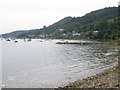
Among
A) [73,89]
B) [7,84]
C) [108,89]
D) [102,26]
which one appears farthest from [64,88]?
[102,26]

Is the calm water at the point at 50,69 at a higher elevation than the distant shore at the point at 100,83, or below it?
below

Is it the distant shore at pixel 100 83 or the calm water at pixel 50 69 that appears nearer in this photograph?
the distant shore at pixel 100 83

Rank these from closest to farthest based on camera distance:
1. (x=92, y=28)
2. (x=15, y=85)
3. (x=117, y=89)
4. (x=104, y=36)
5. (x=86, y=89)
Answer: (x=117, y=89) < (x=86, y=89) < (x=15, y=85) < (x=104, y=36) < (x=92, y=28)

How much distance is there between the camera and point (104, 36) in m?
130

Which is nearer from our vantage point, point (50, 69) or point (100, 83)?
point (100, 83)

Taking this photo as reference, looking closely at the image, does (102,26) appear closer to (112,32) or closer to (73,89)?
(112,32)

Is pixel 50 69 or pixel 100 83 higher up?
pixel 100 83

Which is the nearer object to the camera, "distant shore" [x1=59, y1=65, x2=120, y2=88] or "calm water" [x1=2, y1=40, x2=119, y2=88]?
"distant shore" [x1=59, y1=65, x2=120, y2=88]

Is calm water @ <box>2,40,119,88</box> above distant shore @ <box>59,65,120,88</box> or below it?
below

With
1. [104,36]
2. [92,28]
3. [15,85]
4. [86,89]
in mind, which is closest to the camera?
[86,89]

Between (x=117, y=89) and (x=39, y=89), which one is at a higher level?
(x=117, y=89)

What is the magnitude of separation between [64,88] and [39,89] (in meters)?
2.89

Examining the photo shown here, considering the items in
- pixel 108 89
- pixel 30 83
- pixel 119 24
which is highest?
pixel 119 24

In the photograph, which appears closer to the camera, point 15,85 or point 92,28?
point 15,85
